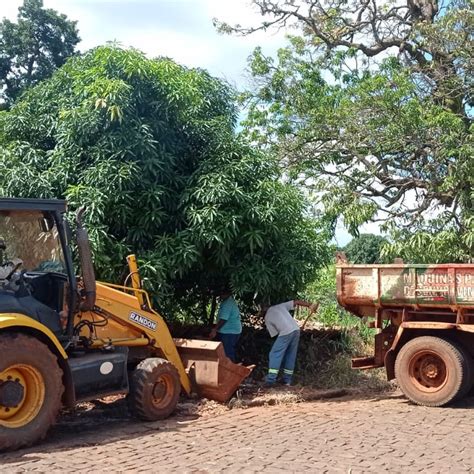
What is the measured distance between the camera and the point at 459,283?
8.66 m

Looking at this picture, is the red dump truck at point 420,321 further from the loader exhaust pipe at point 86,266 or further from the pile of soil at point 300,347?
the loader exhaust pipe at point 86,266

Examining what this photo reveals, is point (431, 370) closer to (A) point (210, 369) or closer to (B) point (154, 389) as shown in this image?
(A) point (210, 369)

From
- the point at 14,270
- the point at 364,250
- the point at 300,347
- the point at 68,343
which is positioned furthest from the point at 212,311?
the point at 364,250

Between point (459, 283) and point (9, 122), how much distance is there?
6.63 m

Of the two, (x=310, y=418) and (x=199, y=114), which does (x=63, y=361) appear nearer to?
(x=310, y=418)

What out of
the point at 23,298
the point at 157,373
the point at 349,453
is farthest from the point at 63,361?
the point at 349,453

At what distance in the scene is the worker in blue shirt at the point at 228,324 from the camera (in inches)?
400

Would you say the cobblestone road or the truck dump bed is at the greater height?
the truck dump bed

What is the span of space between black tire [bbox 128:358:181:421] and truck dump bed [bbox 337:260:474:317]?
2929 millimetres

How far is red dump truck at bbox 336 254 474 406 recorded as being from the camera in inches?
343

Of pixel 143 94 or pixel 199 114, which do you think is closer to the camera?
pixel 143 94

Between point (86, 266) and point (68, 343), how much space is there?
0.79 m

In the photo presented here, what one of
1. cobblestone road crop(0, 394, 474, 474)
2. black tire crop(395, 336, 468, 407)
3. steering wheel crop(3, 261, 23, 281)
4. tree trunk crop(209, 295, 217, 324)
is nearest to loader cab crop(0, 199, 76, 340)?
steering wheel crop(3, 261, 23, 281)

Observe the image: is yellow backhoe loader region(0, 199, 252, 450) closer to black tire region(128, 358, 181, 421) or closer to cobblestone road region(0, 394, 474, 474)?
black tire region(128, 358, 181, 421)
